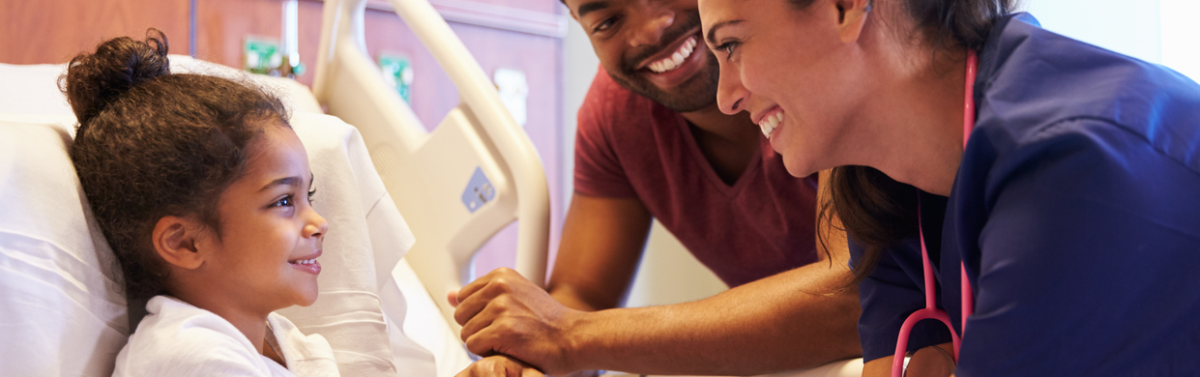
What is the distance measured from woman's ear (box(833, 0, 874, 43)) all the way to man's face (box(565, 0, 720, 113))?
28.2 inches

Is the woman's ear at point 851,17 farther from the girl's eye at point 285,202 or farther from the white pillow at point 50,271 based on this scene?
the white pillow at point 50,271

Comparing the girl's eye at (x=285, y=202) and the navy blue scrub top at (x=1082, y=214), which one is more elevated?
the navy blue scrub top at (x=1082, y=214)

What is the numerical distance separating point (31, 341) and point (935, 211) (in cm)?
96

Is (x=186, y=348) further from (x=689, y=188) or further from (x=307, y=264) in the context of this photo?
(x=689, y=188)

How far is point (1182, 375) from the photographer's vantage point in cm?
68

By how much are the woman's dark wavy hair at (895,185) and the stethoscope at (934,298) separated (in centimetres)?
2

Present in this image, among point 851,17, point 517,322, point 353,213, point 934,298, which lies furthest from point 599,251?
point 851,17

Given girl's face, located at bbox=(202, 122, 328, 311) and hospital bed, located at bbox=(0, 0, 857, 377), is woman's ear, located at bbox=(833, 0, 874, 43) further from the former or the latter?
hospital bed, located at bbox=(0, 0, 857, 377)

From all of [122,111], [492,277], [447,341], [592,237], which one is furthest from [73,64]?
[592,237]

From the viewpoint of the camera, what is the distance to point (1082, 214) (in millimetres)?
612

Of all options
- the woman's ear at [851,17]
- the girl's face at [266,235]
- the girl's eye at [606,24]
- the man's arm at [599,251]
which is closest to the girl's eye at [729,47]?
the woman's ear at [851,17]

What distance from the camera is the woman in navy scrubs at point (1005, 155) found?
2.04ft

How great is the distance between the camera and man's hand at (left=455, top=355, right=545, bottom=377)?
1.24 metres

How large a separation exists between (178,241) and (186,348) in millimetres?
155
